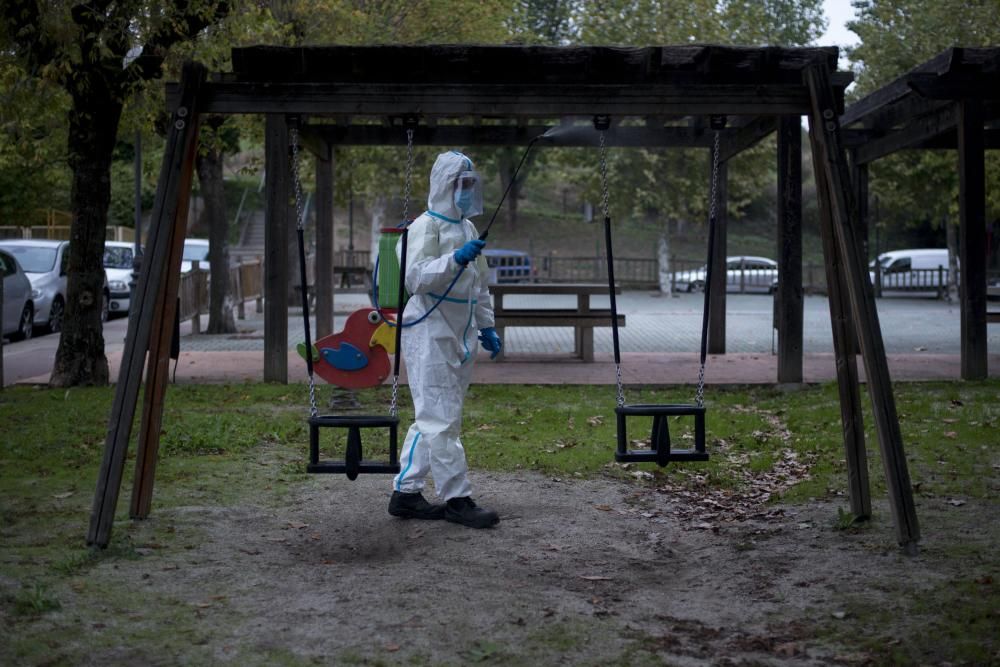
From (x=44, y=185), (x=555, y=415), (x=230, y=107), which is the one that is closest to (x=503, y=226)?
(x=44, y=185)

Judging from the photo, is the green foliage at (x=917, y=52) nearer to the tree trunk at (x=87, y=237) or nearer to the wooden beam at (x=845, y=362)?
the tree trunk at (x=87, y=237)

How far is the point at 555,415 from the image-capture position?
36.6ft

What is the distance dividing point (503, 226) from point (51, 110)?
4701 centimetres

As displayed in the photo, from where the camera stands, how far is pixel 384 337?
10297mm

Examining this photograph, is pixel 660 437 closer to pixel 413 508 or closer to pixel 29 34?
pixel 413 508

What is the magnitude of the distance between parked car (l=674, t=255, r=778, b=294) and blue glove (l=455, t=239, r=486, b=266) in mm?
33586

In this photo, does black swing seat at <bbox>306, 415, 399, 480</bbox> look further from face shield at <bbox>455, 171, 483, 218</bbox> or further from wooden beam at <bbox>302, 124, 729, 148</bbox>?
wooden beam at <bbox>302, 124, 729, 148</bbox>

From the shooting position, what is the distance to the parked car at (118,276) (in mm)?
26094

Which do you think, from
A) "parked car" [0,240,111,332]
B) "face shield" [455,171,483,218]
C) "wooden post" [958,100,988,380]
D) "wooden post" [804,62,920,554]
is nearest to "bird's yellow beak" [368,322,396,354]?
"face shield" [455,171,483,218]

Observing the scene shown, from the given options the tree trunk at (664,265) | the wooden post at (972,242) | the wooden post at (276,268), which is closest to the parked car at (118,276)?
the wooden post at (276,268)

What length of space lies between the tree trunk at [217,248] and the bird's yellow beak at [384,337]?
1137 centimetres

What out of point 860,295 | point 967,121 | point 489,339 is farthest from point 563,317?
point 860,295

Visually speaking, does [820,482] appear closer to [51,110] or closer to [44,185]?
[51,110]

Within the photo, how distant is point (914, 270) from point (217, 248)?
2415 cm
